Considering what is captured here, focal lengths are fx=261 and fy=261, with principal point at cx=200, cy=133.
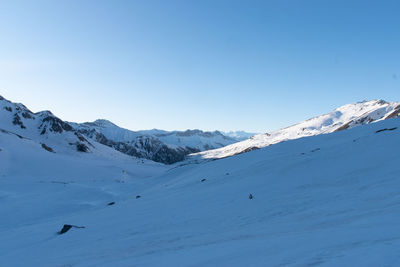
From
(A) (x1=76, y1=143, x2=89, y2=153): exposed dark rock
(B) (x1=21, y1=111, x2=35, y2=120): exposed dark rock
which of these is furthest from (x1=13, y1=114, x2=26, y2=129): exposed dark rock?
(A) (x1=76, y1=143, x2=89, y2=153): exposed dark rock

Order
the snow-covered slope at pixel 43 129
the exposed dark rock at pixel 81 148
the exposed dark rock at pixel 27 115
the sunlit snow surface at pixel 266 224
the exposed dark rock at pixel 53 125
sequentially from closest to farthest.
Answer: the sunlit snow surface at pixel 266 224
the snow-covered slope at pixel 43 129
the exposed dark rock at pixel 81 148
the exposed dark rock at pixel 53 125
the exposed dark rock at pixel 27 115

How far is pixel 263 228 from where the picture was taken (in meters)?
7.27

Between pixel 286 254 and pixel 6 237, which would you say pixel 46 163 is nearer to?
pixel 6 237

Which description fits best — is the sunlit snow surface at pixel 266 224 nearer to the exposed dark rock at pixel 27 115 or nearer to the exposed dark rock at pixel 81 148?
the exposed dark rock at pixel 81 148

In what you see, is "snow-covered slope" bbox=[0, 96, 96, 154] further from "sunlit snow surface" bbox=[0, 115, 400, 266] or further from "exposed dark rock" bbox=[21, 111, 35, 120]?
"sunlit snow surface" bbox=[0, 115, 400, 266]

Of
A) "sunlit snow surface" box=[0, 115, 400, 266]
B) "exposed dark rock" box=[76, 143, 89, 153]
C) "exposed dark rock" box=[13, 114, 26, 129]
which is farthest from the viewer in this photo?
"exposed dark rock" box=[13, 114, 26, 129]

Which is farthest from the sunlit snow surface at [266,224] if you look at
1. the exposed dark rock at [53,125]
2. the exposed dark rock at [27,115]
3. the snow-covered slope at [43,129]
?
the exposed dark rock at [27,115]

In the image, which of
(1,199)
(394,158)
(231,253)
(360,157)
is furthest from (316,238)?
(1,199)

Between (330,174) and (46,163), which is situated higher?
(46,163)

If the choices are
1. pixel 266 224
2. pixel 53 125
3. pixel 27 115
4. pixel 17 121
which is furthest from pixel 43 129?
pixel 266 224

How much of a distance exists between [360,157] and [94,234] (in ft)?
45.3

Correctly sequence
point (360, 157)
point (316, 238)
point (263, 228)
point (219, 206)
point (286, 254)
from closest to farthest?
point (286, 254), point (316, 238), point (263, 228), point (219, 206), point (360, 157)

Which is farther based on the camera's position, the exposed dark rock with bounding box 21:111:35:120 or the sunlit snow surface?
the exposed dark rock with bounding box 21:111:35:120

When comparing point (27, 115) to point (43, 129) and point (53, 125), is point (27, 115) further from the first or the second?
point (53, 125)
